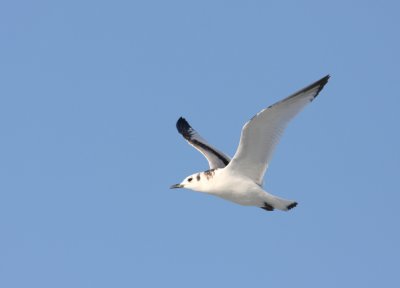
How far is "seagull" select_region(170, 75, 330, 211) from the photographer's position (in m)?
15.5

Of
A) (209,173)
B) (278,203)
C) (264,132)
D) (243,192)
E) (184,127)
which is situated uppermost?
(184,127)

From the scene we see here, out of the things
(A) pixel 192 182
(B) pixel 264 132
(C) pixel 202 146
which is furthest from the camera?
(C) pixel 202 146

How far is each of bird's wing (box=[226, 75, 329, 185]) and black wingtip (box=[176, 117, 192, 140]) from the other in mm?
3933

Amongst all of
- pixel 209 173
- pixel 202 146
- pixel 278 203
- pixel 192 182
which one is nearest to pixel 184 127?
pixel 202 146

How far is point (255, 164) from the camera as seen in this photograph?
16.7 meters

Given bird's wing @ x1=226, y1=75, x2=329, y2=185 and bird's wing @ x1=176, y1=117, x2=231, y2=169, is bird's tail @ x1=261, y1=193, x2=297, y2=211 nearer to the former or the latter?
bird's wing @ x1=226, y1=75, x2=329, y2=185

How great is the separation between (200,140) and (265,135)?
14.2ft

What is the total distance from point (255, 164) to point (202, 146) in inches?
125

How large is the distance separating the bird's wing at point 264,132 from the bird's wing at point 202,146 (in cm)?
199

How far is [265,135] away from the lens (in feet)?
52.8

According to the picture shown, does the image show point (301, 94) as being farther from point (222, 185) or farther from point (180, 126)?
point (180, 126)

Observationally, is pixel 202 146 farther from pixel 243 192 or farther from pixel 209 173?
pixel 243 192

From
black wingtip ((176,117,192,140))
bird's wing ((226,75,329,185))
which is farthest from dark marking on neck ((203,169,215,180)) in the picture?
black wingtip ((176,117,192,140))

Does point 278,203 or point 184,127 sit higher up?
point 184,127
